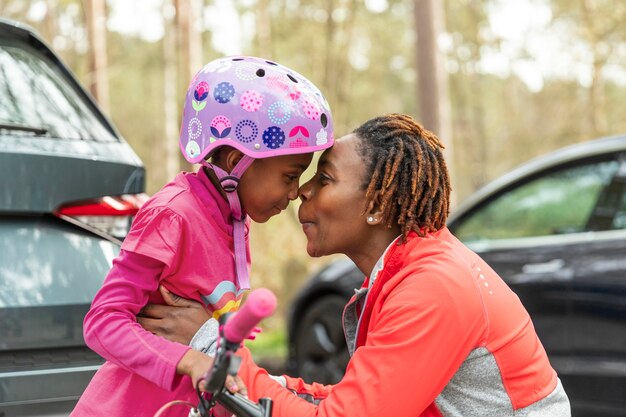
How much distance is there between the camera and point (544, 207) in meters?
5.78

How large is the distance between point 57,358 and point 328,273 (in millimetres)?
3609

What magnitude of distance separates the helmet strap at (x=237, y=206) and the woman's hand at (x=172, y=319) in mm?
170

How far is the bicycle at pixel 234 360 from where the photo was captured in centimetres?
171

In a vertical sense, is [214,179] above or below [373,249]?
above

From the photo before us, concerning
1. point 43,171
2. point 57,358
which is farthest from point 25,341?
point 43,171

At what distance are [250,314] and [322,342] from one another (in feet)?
16.0

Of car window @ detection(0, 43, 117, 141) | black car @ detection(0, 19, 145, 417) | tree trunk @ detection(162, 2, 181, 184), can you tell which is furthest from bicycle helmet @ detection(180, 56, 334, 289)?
tree trunk @ detection(162, 2, 181, 184)

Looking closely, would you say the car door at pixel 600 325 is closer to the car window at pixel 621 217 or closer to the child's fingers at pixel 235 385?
the car window at pixel 621 217

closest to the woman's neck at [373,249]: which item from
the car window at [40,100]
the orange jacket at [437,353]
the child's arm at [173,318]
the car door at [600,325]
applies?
the orange jacket at [437,353]

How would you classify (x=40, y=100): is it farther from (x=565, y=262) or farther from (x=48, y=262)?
(x=565, y=262)

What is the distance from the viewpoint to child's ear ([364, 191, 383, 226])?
257cm

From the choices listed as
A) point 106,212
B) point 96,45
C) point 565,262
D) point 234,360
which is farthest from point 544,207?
point 96,45

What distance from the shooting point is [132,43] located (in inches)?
1372

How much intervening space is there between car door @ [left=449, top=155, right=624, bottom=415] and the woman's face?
2606 mm
